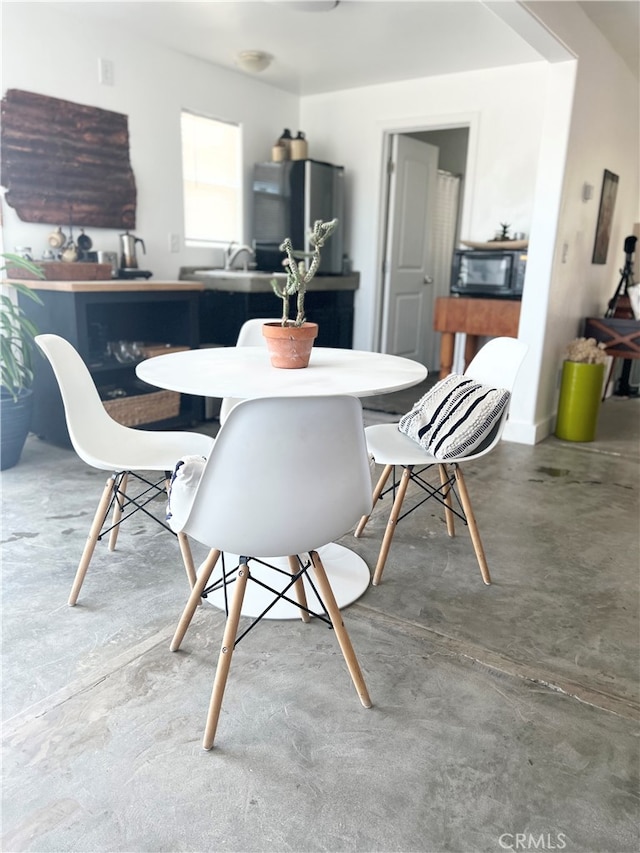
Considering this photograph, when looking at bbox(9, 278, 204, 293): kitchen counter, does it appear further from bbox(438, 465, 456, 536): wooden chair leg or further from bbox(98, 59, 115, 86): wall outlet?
bbox(438, 465, 456, 536): wooden chair leg

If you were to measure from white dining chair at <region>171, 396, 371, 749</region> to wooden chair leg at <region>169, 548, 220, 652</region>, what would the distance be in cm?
8

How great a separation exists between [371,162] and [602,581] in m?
4.08

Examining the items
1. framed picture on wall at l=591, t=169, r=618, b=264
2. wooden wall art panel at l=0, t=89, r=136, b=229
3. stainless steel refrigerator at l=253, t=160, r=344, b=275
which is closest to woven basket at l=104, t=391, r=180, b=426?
wooden wall art panel at l=0, t=89, r=136, b=229

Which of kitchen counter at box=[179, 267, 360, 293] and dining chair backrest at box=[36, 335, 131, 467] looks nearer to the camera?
dining chair backrest at box=[36, 335, 131, 467]

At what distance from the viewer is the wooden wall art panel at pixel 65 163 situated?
132 inches

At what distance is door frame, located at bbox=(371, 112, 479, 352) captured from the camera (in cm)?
466

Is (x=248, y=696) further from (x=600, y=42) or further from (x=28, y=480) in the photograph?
(x=600, y=42)

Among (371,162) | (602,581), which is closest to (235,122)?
(371,162)

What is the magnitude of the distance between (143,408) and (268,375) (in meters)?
2.02

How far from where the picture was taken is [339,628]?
1501mm

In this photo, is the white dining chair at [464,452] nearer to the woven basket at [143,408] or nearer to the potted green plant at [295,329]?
the potted green plant at [295,329]

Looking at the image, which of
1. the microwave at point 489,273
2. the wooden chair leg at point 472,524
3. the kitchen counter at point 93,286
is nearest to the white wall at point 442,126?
the microwave at point 489,273

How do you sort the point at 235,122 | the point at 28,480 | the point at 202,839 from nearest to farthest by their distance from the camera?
the point at 202,839, the point at 28,480, the point at 235,122

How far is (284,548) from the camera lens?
138cm
